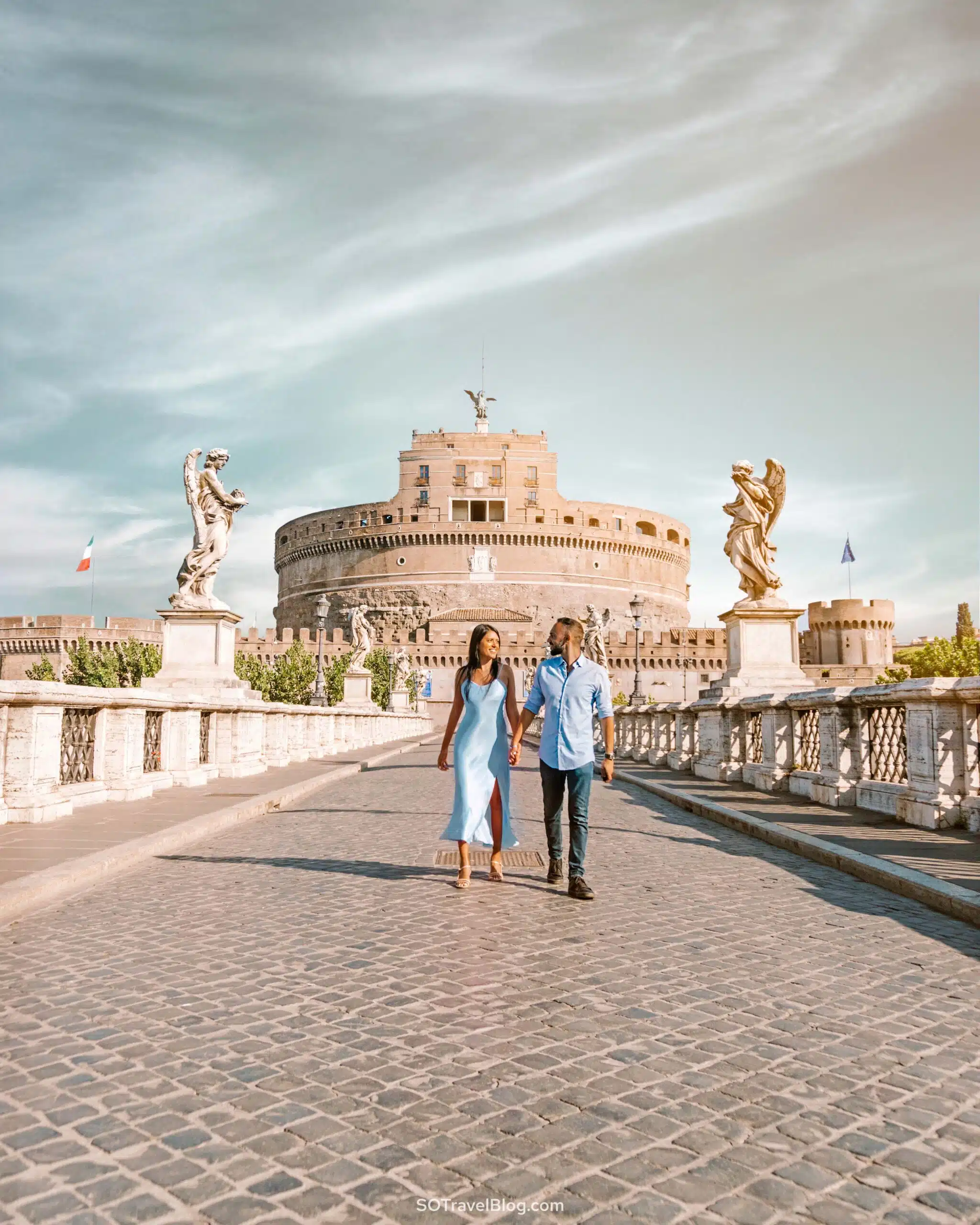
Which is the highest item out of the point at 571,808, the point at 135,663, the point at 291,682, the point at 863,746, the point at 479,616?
the point at 479,616

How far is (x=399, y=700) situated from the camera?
6172 centimetres

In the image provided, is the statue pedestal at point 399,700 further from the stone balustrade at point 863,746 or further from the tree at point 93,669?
the stone balustrade at point 863,746

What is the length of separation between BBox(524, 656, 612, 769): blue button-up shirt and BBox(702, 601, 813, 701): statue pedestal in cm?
766

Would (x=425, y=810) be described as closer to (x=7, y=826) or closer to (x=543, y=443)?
(x=7, y=826)

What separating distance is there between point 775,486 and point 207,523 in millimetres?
8164

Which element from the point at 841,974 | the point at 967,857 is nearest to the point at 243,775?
the point at 967,857

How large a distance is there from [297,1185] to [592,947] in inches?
99.5

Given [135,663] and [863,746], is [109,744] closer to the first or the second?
[863,746]

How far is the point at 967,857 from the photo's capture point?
6.62 m

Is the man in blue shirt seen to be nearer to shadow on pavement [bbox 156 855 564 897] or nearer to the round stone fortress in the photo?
shadow on pavement [bbox 156 855 564 897]

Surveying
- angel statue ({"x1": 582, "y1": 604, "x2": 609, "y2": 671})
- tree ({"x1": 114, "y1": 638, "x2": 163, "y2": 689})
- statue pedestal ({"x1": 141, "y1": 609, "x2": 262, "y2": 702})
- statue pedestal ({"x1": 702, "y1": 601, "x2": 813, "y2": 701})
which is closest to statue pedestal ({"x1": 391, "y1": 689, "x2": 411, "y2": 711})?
tree ({"x1": 114, "y1": 638, "x2": 163, "y2": 689})

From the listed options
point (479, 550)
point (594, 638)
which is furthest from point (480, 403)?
point (594, 638)

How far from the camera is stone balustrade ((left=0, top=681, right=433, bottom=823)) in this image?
814 cm

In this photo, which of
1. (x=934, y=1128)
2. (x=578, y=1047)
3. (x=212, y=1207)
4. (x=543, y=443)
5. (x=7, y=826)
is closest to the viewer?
(x=212, y=1207)
